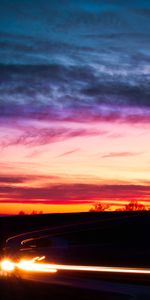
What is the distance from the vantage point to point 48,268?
4492mm

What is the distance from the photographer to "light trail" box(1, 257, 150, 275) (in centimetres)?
419

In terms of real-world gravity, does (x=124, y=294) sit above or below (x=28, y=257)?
below

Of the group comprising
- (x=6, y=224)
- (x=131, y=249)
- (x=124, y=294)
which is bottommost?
(x=124, y=294)

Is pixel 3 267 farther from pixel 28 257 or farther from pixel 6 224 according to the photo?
pixel 6 224

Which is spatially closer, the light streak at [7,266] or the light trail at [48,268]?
the light trail at [48,268]

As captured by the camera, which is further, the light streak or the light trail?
the light streak

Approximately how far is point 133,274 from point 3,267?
1.07m

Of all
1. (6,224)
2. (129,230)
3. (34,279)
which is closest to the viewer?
(34,279)

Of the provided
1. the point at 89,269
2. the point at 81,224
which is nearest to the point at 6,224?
the point at 81,224

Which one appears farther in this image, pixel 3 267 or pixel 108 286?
pixel 3 267

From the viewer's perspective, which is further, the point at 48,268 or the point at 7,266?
the point at 7,266

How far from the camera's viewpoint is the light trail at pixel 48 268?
13.8 ft

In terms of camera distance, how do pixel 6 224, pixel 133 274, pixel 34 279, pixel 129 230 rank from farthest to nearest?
pixel 6 224, pixel 129 230, pixel 34 279, pixel 133 274

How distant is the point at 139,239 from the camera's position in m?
4.71
